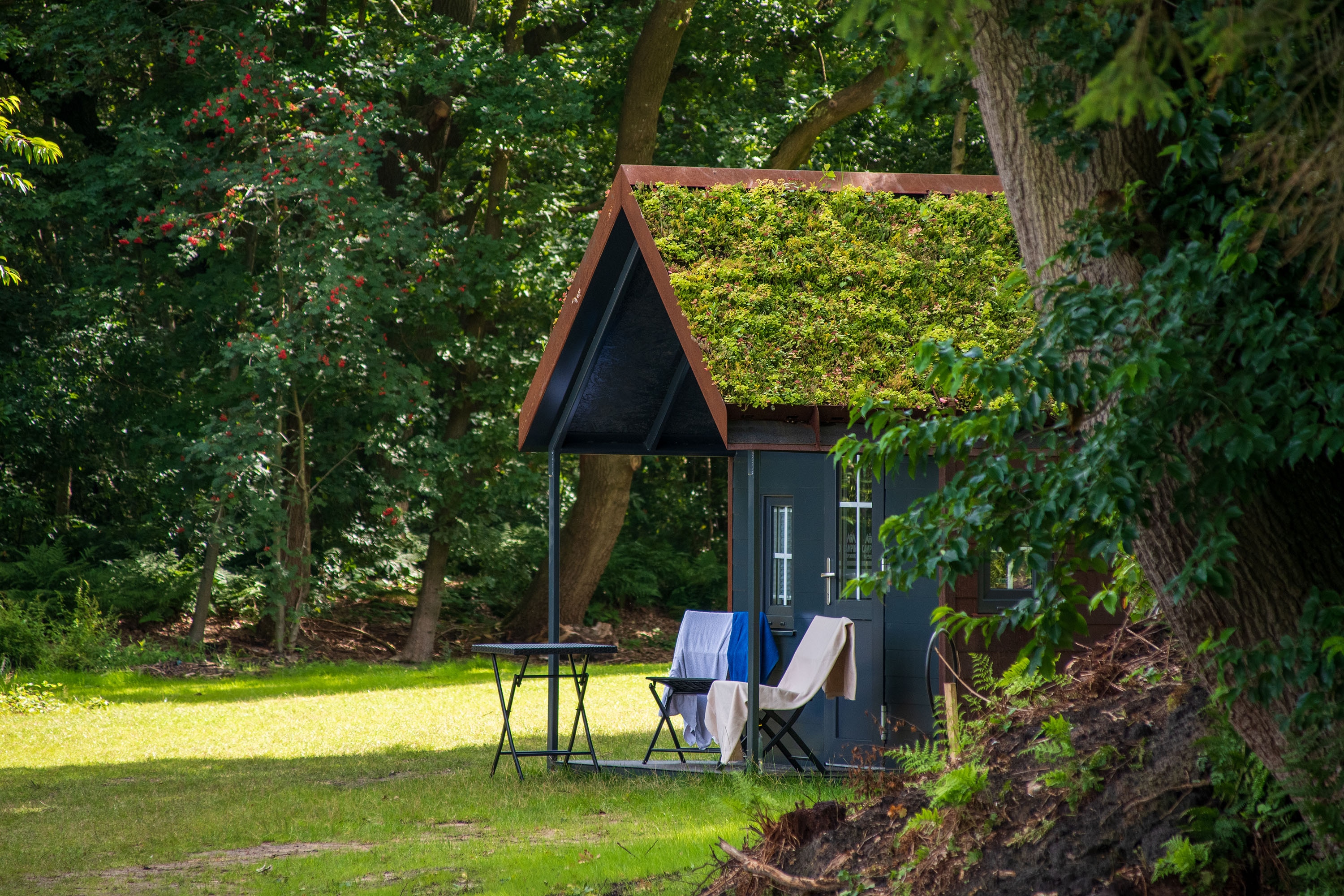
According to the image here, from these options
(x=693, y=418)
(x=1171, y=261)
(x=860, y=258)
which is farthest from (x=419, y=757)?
(x=1171, y=261)

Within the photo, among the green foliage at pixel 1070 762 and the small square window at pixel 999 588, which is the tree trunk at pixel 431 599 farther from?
the green foliage at pixel 1070 762

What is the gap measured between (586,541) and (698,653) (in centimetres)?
1050

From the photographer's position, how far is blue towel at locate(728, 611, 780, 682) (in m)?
9.24

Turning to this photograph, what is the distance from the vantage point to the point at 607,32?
19125 mm

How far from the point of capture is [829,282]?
8820 millimetres

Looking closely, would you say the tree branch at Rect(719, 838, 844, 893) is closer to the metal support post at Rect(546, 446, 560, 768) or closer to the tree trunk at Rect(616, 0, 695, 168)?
the metal support post at Rect(546, 446, 560, 768)

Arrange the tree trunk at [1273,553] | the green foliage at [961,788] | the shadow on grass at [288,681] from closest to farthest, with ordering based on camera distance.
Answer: the tree trunk at [1273,553]
the green foliage at [961,788]
the shadow on grass at [288,681]

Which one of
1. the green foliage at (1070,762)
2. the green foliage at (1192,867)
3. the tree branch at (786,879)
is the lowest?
the tree branch at (786,879)

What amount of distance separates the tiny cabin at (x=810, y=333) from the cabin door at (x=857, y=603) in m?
0.01

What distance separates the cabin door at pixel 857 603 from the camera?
8.84 m

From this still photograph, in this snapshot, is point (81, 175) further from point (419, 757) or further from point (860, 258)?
point (860, 258)

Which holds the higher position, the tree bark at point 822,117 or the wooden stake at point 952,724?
the tree bark at point 822,117

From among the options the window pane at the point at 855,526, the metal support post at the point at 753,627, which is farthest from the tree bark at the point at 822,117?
the metal support post at the point at 753,627

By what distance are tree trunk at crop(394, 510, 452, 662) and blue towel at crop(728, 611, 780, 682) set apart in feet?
36.0
